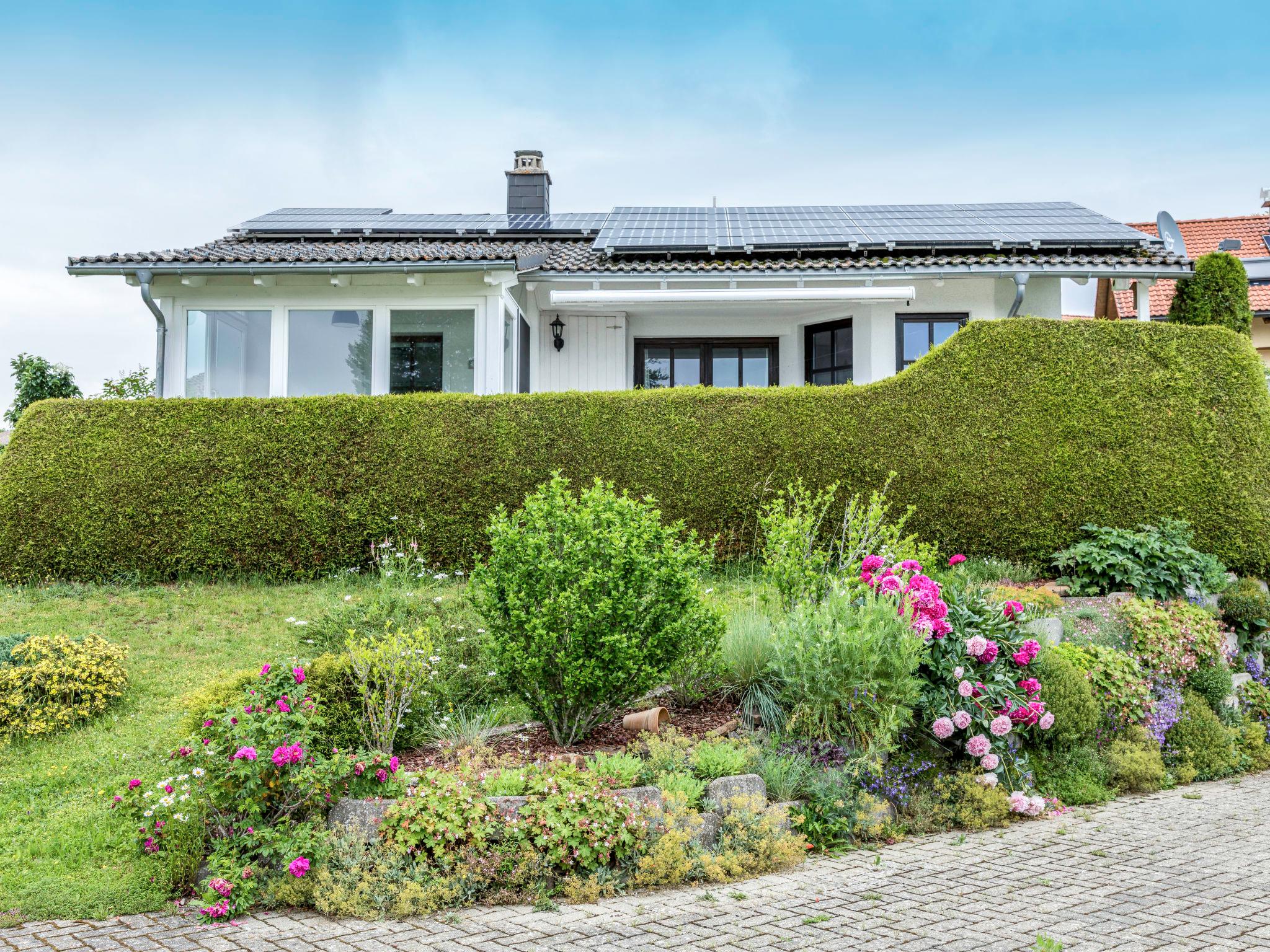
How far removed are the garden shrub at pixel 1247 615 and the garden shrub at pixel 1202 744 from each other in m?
2.24

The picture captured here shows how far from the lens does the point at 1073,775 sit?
20.6ft

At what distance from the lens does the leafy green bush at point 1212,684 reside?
310 inches

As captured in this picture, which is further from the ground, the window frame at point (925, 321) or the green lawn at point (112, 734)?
the window frame at point (925, 321)

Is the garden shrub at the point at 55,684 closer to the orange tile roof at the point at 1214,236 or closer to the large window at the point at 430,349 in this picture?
the large window at the point at 430,349

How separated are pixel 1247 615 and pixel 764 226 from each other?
9585mm

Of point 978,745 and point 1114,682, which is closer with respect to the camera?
point 978,745

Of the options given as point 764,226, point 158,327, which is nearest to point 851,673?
point 764,226

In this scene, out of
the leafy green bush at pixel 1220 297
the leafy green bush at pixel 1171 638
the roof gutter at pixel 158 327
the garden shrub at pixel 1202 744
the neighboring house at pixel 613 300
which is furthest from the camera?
the neighboring house at pixel 613 300

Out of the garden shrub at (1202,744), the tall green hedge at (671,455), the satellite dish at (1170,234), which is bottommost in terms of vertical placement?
the garden shrub at (1202,744)

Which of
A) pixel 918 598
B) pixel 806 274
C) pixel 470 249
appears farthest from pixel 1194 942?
pixel 470 249

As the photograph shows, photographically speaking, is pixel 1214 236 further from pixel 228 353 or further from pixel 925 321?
pixel 228 353

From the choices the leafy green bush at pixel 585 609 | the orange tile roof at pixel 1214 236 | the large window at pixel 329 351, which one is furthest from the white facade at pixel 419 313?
the orange tile roof at pixel 1214 236

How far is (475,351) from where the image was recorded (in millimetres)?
12812

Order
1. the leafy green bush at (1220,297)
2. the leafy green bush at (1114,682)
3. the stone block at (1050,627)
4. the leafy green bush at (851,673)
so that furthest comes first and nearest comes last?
the leafy green bush at (1220,297) < the stone block at (1050,627) < the leafy green bush at (1114,682) < the leafy green bush at (851,673)
